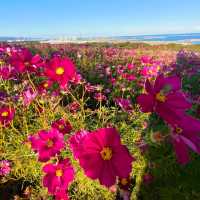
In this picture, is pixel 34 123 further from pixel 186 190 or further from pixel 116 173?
pixel 116 173

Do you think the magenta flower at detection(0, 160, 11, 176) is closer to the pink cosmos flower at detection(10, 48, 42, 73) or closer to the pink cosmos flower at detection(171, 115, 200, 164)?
the pink cosmos flower at detection(10, 48, 42, 73)

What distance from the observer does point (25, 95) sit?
2385 millimetres

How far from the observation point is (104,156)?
41.1 inches

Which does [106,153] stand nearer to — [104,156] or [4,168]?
[104,156]

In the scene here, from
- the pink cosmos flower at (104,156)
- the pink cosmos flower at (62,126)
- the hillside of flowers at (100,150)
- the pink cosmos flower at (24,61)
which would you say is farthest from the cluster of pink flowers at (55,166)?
the pink cosmos flower at (104,156)

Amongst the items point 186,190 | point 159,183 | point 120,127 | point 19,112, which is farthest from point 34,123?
point 186,190

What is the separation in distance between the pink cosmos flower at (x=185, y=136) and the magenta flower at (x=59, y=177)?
0.75m

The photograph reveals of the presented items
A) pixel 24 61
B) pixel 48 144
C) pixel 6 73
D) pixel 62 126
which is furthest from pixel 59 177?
pixel 6 73

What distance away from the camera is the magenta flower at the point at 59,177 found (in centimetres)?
165

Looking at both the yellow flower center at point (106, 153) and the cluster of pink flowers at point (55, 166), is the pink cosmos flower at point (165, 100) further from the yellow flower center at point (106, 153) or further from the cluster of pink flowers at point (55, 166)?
the cluster of pink flowers at point (55, 166)

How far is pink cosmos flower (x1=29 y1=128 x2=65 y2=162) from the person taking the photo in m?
1.65

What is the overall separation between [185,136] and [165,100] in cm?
12

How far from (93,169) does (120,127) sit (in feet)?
5.60

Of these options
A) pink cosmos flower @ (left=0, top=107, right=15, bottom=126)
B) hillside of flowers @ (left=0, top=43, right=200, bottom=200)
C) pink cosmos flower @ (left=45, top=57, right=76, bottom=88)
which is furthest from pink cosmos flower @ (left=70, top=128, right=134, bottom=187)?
pink cosmos flower @ (left=0, top=107, right=15, bottom=126)
